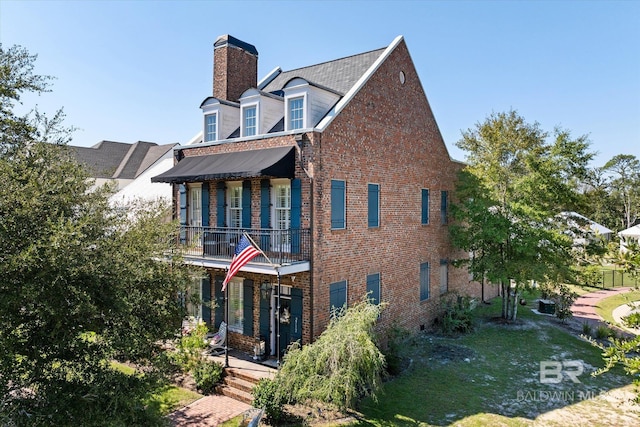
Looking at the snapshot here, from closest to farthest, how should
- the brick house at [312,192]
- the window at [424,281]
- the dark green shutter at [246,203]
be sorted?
1. the brick house at [312,192]
2. the dark green shutter at [246,203]
3. the window at [424,281]

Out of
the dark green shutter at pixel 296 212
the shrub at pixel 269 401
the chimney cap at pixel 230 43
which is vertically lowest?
the shrub at pixel 269 401

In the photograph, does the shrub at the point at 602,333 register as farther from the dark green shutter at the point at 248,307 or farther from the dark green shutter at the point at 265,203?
the dark green shutter at the point at 265,203

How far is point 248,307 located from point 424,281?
8.19 metres

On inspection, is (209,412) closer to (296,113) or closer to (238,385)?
(238,385)

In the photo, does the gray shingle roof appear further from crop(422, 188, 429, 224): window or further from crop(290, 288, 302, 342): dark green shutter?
crop(290, 288, 302, 342): dark green shutter

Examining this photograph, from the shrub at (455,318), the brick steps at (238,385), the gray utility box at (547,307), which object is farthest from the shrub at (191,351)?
the gray utility box at (547,307)

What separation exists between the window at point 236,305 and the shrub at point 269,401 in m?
4.25

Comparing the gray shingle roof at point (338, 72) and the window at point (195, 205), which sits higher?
the gray shingle roof at point (338, 72)

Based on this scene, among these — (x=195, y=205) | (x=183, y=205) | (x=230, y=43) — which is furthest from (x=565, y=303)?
(x=230, y=43)

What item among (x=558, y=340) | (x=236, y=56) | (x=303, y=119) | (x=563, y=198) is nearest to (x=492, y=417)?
(x=558, y=340)

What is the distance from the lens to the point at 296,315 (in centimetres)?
1280

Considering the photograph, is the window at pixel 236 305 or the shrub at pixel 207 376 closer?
the shrub at pixel 207 376

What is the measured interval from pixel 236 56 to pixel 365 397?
45.0 feet

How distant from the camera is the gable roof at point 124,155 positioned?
40362 mm
